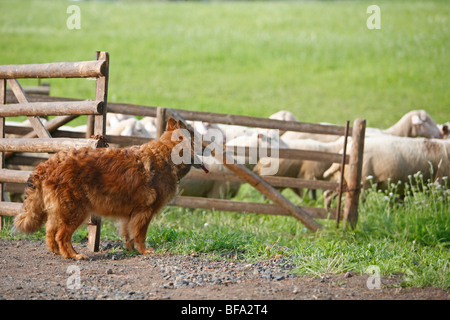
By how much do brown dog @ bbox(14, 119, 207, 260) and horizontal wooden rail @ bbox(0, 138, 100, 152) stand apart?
44 cm

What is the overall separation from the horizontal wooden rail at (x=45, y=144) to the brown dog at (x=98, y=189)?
44cm

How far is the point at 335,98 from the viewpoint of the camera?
67.1ft

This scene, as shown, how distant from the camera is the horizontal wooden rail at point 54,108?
644 cm

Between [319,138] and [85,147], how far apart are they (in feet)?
22.6

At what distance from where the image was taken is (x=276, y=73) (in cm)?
2344

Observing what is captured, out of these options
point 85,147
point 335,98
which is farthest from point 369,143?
point 335,98

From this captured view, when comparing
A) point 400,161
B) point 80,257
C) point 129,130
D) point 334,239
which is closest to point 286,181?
point 334,239

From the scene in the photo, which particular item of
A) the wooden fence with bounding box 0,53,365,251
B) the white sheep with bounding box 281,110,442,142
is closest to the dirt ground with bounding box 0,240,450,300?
the wooden fence with bounding box 0,53,365,251

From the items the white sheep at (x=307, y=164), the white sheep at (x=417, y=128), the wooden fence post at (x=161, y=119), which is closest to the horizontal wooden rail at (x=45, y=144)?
the wooden fence post at (x=161, y=119)

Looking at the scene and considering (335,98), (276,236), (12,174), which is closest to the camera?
(12,174)

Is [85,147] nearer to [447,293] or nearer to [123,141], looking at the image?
[123,141]

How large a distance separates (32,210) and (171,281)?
176 centimetres

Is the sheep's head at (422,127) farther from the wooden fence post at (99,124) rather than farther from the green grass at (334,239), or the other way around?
the wooden fence post at (99,124)

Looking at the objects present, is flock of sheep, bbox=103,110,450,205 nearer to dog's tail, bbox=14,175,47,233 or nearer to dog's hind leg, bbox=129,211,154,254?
dog's hind leg, bbox=129,211,154,254
